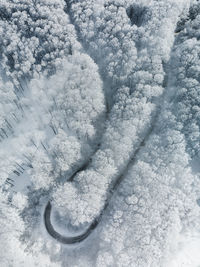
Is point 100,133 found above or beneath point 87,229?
above

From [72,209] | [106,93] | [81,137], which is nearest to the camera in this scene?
[72,209]

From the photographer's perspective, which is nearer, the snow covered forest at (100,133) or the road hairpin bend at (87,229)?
the snow covered forest at (100,133)

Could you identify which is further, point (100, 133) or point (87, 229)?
point (100, 133)

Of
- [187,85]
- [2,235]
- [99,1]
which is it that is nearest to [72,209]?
[2,235]

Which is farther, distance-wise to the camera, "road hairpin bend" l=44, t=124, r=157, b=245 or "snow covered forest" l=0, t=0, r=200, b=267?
"road hairpin bend" l=44, t=124, r=157, b=245

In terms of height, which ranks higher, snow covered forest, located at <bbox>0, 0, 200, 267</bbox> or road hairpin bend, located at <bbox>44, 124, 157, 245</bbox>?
snow covered forest, located at <bbox>0, 0, 200, 267</bbox>

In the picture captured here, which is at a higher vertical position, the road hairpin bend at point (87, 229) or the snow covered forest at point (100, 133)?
the snow covered forest at point (100, 133)

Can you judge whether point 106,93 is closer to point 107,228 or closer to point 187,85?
point 187,85

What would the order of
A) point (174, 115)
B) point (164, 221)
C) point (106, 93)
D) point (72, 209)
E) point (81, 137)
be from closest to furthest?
point (164, 221) → point (72, 209) → point (174, 115) → point (81, 137) → point (106, 93)
